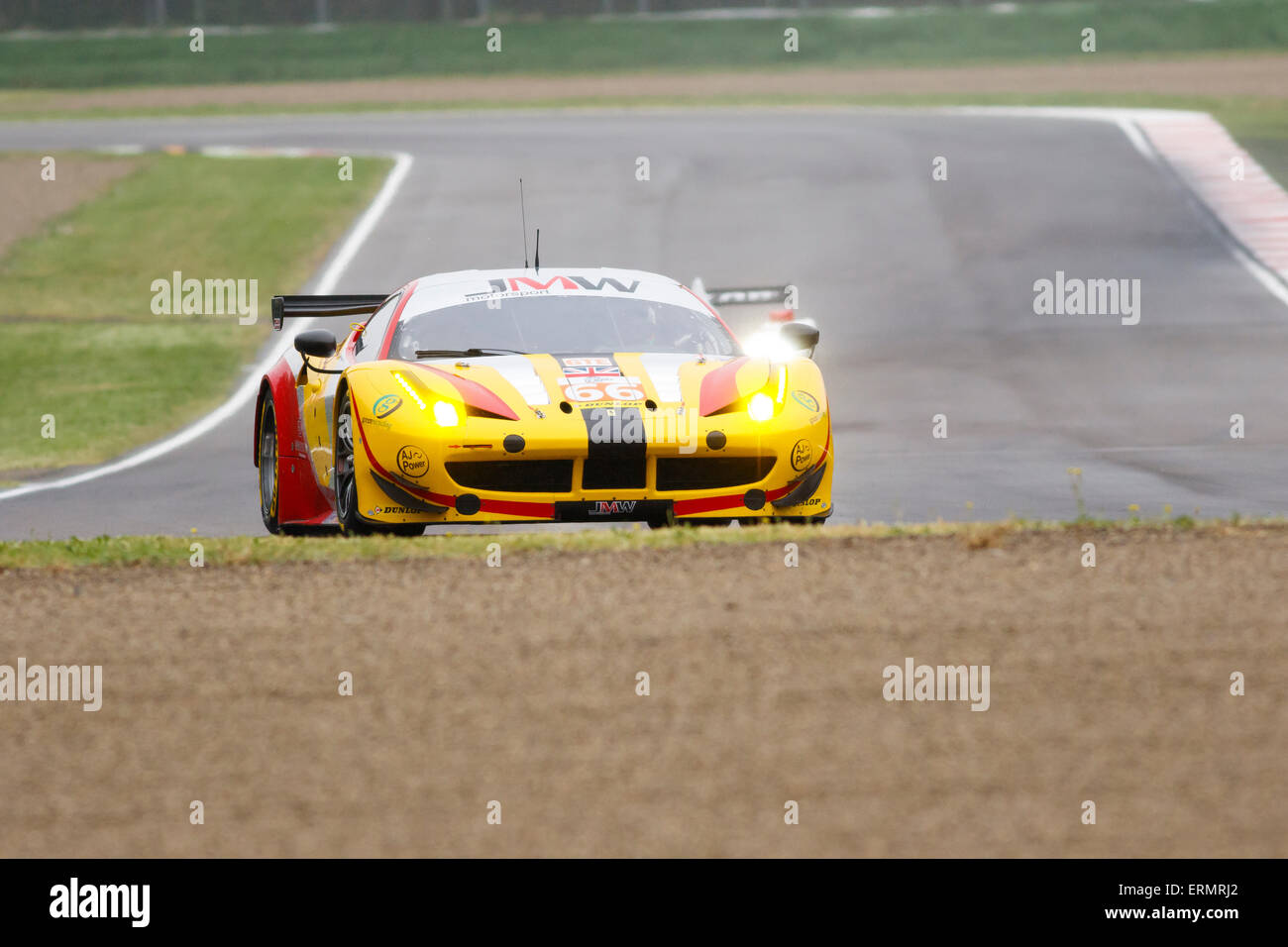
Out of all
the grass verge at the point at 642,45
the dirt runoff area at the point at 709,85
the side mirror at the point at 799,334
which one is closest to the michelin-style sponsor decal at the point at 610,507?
the side mirror at the point at 799,334

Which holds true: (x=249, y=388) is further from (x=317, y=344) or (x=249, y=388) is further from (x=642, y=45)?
(x=642, y=45)

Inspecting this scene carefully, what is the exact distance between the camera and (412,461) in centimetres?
864

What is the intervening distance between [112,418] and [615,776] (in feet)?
39.1

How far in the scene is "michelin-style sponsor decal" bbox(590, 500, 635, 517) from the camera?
868 centimetres

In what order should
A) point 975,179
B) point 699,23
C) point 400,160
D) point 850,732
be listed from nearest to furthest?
point 850,732, point 975,179, point 400,160, point 699,23

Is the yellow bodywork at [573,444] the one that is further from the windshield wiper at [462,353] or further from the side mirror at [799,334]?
the side mirror at [799,334]

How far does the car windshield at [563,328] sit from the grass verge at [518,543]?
116 centimetres

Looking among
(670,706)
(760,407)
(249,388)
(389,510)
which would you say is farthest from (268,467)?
(249,388)

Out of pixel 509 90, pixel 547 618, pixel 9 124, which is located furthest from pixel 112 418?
pixel 509 90

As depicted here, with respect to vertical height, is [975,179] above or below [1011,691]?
above

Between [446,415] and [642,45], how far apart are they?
44.4m

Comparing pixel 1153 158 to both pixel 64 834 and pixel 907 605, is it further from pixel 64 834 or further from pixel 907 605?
pixel 64 834

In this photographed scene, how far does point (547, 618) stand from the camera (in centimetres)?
707

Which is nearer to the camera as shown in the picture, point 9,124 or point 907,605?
point 907,605
